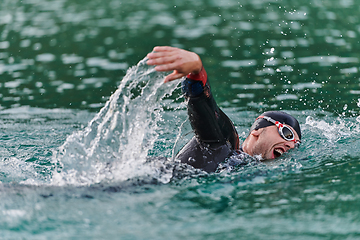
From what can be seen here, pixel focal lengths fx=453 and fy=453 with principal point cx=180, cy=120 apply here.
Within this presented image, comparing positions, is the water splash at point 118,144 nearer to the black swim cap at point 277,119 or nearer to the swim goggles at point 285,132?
the black swim cap at point 277,119

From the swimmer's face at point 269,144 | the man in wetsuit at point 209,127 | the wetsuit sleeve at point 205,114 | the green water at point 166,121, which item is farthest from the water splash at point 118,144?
the swimmer's face at point 269,144

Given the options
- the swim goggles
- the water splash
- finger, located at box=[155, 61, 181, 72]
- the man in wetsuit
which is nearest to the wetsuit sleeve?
the man in wetsuit

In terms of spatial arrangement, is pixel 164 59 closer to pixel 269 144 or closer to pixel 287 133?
pixel 269 144

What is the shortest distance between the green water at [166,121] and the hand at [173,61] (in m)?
0.69

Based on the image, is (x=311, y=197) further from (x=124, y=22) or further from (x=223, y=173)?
(x=124, y=22)

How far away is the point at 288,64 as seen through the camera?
9.64m

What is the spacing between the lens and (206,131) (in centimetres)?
450

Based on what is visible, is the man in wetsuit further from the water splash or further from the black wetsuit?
the water splash

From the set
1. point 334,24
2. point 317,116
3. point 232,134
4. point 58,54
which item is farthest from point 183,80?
point 334,24

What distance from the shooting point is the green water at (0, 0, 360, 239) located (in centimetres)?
394

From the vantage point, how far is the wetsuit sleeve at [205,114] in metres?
4.22

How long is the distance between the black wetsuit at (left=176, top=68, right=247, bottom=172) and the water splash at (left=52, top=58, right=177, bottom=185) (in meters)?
0.35

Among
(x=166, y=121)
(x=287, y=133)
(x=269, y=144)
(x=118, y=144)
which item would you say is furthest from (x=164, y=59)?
(x=166, y=121)

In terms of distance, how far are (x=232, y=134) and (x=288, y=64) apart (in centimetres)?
537
